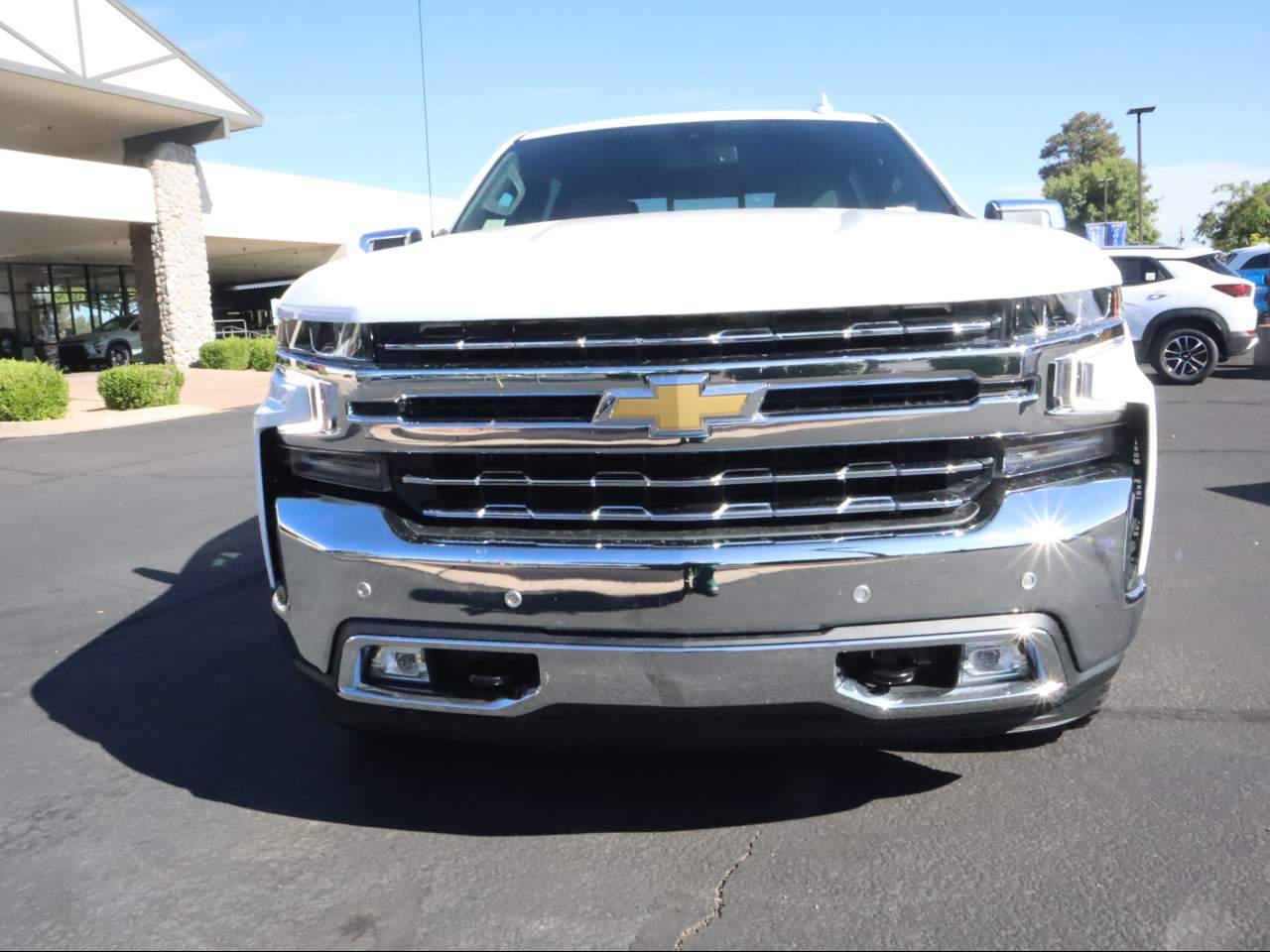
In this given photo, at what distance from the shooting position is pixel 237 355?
23172mm

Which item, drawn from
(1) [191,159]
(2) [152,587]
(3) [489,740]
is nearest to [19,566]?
(2) [152,587]

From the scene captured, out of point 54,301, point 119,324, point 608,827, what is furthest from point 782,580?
point 54,301

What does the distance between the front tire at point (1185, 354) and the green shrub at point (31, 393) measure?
1516 centimetres

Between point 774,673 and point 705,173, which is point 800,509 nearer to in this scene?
point 774,673

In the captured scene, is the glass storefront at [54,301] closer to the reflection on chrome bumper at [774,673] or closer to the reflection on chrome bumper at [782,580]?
the reflection on chrome bumper at [782,580]

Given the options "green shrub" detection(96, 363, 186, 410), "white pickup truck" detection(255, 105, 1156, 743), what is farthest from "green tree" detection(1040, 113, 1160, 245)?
"white pickup truck" detection(255, 105, 1156, 743)

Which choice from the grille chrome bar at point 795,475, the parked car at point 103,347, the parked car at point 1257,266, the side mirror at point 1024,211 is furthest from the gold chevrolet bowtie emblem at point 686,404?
the parked car at point 103,347

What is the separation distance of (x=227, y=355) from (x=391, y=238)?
68.2 ft

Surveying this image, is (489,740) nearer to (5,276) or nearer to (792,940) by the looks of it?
(792,940)

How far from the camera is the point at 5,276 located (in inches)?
1179

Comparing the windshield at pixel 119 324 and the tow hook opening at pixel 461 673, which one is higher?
the windshield at pixel 119 324

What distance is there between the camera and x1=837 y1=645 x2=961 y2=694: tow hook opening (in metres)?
2.30

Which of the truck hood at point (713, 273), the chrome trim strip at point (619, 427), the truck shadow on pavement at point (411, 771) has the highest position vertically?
the truck hood at point (713, 273)

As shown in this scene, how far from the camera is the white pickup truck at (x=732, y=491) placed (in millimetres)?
2248
